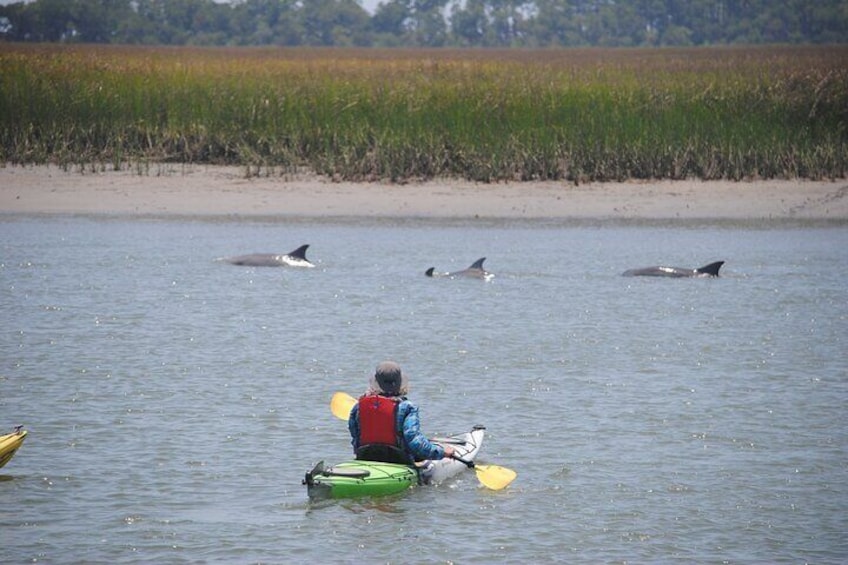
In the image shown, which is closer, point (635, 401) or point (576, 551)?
point (576, 551)

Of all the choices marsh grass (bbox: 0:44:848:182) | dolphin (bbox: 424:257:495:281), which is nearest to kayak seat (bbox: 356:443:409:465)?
dolphin (bbox: 424:257:495:281)

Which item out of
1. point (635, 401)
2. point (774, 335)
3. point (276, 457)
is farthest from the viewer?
point (774, 335)

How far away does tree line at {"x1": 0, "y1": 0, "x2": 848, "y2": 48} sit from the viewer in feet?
323

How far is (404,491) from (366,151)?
54.2ft

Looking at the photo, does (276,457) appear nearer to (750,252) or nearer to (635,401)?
(635,401)

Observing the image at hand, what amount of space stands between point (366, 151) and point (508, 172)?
94.0 inches

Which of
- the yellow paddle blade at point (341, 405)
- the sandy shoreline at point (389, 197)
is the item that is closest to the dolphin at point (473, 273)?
the sandy shoreline at point (389, 197)

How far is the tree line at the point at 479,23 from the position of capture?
9844cm

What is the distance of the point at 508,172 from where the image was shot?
85.7ft

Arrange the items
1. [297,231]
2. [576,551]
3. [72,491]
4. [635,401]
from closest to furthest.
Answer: [576,551] < [72,491] < [635,401] < [297,231]

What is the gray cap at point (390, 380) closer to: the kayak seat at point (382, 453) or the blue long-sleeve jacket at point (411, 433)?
A: the blue long-sleeve jacket at point (411, 433)

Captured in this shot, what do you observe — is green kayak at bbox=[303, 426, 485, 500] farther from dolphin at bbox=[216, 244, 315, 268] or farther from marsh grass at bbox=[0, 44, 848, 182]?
marsh grass at bbox=[0, 44, 848, 182]

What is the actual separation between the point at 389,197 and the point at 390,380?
15.3 m

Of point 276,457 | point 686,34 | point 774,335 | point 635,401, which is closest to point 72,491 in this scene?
point 276,457
